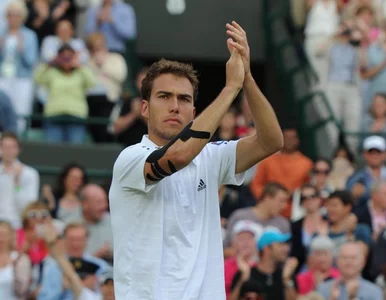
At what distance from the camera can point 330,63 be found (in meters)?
16.2

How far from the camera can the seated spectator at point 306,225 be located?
11750 millimetres

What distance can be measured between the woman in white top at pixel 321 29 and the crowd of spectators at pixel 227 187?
19mm

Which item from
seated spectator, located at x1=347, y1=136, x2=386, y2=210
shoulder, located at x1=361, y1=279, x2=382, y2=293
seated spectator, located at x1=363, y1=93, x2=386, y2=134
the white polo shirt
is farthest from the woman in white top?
the white polo shirt

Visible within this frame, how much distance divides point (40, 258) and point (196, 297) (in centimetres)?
542

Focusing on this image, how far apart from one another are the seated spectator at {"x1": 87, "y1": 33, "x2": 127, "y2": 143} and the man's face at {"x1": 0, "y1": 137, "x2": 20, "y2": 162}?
252 cm

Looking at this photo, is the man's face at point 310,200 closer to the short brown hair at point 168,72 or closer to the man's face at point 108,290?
the man's face at point 108,290

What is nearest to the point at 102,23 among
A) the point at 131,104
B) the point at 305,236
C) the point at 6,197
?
the point at 131,104

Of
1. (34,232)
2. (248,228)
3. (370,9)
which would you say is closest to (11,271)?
(34,232)

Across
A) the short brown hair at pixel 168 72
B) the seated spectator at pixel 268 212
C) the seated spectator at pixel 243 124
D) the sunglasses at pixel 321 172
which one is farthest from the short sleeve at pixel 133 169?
the seated spectator at pixel 243 124

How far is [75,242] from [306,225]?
2.39 metres

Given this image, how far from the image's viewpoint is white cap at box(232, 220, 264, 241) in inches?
448

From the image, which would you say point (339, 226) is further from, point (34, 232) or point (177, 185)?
point (177, 185)

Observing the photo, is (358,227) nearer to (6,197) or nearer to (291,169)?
(291,169)

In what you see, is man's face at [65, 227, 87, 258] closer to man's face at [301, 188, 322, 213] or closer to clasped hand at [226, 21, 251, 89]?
man's face at [301, 188, 322, 213]
